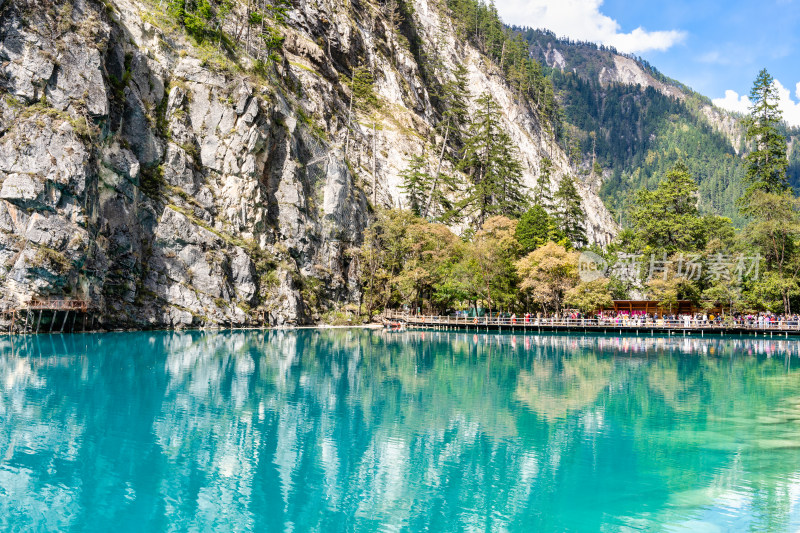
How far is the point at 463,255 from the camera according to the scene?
6856cm

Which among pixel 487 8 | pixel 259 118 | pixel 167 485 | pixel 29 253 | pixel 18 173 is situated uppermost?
A: pixel 487 8

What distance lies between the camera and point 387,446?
1780cm

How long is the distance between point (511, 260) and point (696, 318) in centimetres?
2169

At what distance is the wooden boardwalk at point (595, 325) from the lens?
58.6m

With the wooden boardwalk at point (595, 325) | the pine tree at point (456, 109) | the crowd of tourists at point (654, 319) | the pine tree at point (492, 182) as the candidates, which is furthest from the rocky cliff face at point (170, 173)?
the crowd of tourists at point (654, 319)

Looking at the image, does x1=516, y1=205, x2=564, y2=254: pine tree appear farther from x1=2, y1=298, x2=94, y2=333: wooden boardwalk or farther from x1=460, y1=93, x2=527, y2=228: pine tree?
x1=2, y1=298, x2=94, y2=333: wooden boardwalk

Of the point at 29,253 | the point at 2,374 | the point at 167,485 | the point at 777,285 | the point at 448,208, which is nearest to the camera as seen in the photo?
the point at 167,485

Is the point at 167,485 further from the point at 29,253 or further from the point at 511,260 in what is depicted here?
the point at 511,260

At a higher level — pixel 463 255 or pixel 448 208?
pixel 448 208

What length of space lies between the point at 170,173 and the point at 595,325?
50.6 meters

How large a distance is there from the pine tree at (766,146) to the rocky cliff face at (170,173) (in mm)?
47088

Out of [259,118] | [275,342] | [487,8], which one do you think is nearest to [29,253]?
[275,342]

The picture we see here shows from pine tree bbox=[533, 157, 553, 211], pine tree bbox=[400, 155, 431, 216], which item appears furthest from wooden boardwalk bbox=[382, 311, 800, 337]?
pine tree bbox=[533, 157, 553, 211]

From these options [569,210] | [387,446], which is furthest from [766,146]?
[387,446]
